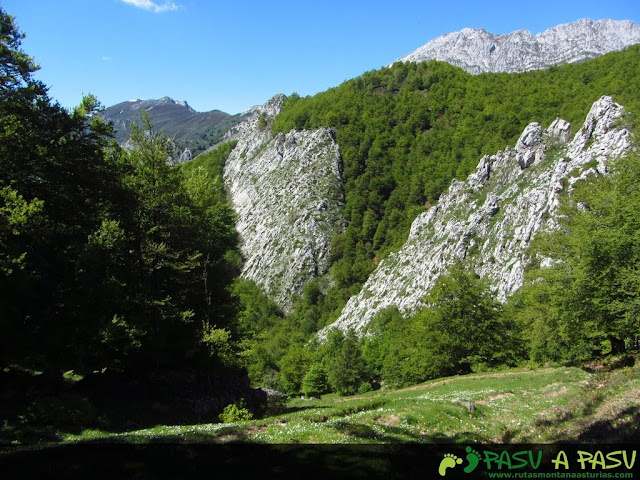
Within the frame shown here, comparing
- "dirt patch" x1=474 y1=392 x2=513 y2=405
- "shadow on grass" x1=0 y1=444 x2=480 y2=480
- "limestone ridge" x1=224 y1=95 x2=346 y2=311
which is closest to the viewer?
"shadow on grass" x1=0 y1=444 x2=480 y2=480

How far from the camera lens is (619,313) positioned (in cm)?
2784

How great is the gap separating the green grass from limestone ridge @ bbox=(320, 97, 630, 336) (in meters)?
47.0

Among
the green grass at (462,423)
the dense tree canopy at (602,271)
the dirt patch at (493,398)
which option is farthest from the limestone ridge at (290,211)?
the green grass at (462,423)

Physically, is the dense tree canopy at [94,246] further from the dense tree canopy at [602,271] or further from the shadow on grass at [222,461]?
the dense tree canopy at [602,271]

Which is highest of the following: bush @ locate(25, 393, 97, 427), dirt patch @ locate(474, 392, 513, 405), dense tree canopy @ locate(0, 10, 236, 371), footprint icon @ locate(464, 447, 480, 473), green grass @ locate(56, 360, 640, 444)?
dense tree canopy @ locate(0, 10, 236, 371)

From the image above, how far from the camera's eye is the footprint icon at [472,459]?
1011 cm

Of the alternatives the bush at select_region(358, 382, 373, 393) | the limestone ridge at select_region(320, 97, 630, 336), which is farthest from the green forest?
the limestone ridge at select_region(320, 97, 630, 336)

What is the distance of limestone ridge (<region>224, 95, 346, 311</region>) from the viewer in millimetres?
142250

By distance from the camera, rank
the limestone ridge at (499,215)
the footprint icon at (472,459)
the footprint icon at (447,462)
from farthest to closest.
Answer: the limestone ridge at (499,215), the footprint icon at (472,459), the footprint icon at (447,462)

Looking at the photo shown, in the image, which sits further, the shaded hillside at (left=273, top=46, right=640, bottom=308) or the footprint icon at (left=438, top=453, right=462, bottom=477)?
the shaded hillside at (left=273, top=46, right=640, bottom=308)

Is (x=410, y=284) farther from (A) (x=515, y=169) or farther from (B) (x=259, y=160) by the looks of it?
(B) (x=259, y=160)

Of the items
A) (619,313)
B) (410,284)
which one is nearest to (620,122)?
(410,284)

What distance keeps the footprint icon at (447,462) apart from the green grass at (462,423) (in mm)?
3538

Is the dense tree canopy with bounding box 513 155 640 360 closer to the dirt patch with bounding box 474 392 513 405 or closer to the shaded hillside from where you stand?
the dirt patch with bounding box 474 392 513 405
